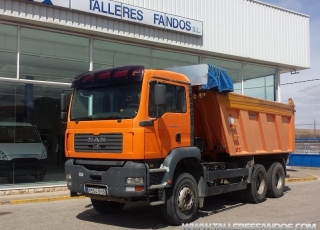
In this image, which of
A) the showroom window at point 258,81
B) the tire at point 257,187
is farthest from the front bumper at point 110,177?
the showroom window at point 258,81

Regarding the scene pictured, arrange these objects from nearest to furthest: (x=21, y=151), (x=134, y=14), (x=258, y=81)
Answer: (x=21, y=151) < (x=134, y=14) < (x=258, y=81)

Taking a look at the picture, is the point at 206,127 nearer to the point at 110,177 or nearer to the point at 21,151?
the point at 110,177

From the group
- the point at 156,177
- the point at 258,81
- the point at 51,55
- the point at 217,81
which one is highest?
the point at 51,55

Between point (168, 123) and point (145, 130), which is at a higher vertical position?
point (168, 123)

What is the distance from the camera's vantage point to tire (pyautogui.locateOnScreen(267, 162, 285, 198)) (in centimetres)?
1143

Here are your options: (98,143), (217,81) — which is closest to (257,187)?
(217,81)

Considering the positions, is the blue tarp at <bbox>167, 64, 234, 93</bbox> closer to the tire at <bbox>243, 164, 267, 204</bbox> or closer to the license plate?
the tire at <bbox>243, 164, 267, 204</bbox>

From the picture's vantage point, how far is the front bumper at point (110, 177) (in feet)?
23.8

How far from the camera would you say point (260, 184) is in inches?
441

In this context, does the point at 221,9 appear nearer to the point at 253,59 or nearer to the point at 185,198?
the point at 253,59

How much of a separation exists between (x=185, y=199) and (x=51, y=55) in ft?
23.1

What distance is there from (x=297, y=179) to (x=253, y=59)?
5343 millimetres

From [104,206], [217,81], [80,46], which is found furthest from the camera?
[80,46]

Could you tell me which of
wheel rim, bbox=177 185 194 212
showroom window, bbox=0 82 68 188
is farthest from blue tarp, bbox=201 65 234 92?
showroom window, bbox=0 82 68 188
